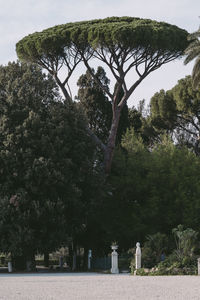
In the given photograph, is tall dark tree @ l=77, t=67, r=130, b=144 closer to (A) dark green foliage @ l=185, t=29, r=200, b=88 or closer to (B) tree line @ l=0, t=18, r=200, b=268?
(B) tree line @ l=0, t=18, r=200, b=268

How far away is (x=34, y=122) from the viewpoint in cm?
3086

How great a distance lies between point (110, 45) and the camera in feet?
115

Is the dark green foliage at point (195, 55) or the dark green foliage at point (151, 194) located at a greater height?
the dark green foliage at point (195, 55)

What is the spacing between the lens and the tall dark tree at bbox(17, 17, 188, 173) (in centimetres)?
3453

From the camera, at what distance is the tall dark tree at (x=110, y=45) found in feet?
113

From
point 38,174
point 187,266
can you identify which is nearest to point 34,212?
point 38,174

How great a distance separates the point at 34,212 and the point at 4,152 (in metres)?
3.44

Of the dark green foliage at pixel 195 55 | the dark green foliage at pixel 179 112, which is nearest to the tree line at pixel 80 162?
the dark green foliage at pixel 195 55

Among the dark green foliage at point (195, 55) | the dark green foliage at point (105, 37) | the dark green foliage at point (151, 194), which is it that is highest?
the dark green foliage at point (105, 37)

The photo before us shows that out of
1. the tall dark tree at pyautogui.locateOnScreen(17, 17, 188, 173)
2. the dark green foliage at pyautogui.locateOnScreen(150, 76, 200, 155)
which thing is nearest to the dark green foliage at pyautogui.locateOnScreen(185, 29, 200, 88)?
the tall dark tree at pyautogui.locateOnScreen(17, 17, 188, 173)

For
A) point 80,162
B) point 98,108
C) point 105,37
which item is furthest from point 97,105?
point 80,162

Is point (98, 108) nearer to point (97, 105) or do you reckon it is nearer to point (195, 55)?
point (97, 105)

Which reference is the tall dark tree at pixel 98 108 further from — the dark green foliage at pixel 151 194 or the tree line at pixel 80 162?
the dark green foliage at pixel 151 194
